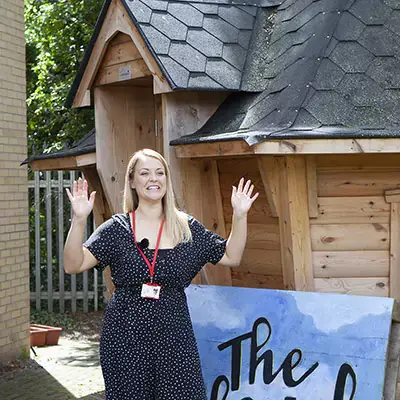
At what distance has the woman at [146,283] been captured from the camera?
4.02 meters

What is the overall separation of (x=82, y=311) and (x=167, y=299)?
836 cm

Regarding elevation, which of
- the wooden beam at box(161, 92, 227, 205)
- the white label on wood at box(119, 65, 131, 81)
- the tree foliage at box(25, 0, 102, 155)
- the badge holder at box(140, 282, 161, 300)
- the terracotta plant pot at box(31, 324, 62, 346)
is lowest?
the terracotta plant pot at box(31, 324, 62, 346)

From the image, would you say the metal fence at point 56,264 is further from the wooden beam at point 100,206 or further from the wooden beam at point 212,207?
the wooden beam at point 212,207

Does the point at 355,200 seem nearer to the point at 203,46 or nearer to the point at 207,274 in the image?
the point at 207,274

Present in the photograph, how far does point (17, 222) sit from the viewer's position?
839 cm

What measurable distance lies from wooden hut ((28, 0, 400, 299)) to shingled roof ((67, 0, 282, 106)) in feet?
0.04

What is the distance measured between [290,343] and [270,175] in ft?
3.69

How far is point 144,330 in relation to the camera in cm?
401

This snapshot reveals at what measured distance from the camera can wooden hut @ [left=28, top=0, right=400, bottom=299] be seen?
490cm

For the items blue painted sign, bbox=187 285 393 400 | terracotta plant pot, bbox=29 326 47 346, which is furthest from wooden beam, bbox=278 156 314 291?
terracotta plant pot, bbox=29 326 47 346

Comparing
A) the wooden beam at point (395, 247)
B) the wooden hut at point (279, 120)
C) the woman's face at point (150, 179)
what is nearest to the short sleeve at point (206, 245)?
the woman's face at point (150, 179)

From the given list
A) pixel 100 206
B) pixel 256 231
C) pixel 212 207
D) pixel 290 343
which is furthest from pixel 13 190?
pixel 290 343

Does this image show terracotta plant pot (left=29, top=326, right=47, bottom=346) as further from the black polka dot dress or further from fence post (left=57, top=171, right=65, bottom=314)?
the black polka dot dress

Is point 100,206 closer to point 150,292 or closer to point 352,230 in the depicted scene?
point 352,230
